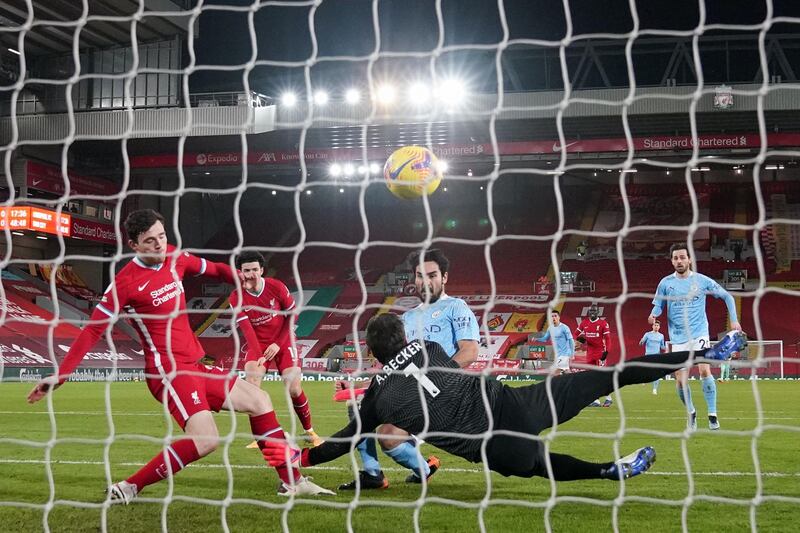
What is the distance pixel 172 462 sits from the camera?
4.87 m

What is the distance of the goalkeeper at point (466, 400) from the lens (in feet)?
14.2

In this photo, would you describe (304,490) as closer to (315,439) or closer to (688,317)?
(315,439)

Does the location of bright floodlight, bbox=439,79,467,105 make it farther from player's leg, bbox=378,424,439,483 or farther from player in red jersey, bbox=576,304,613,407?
player's leg, bbox=378,424,439,483

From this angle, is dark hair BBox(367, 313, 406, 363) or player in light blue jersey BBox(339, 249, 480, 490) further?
player in light blue jersey BBox(339, 249, 480, 490)

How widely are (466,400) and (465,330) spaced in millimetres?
1702

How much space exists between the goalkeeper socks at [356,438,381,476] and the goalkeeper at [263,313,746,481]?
3.74 feet

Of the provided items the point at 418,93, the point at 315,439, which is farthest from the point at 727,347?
the point at 418,93

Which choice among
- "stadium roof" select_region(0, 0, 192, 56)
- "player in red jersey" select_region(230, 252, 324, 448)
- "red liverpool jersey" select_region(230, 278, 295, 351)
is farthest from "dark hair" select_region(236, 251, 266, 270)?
"stadium roof" select_region(0, 0, 192, 56)

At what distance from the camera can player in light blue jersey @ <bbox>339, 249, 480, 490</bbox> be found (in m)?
5.46

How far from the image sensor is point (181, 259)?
5.34 metres

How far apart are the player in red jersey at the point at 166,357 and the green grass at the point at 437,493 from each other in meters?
0.22

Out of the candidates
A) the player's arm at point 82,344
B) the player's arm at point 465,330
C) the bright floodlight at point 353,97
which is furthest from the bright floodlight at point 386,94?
the player's arm at point 82,344

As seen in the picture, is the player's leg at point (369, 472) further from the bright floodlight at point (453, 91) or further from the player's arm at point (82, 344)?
the bright floodlight at point (453, 91)

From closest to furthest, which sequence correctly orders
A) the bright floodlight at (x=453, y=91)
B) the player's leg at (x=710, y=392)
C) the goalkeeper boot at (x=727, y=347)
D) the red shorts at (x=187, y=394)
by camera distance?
1. the goalkeeper boot at (x=727, y=347)
2. the red shorts at (x=187, y=394)
3. the player's leg at (x=710, y=392)
4. the bright floodlight at (x=453, y=91)
